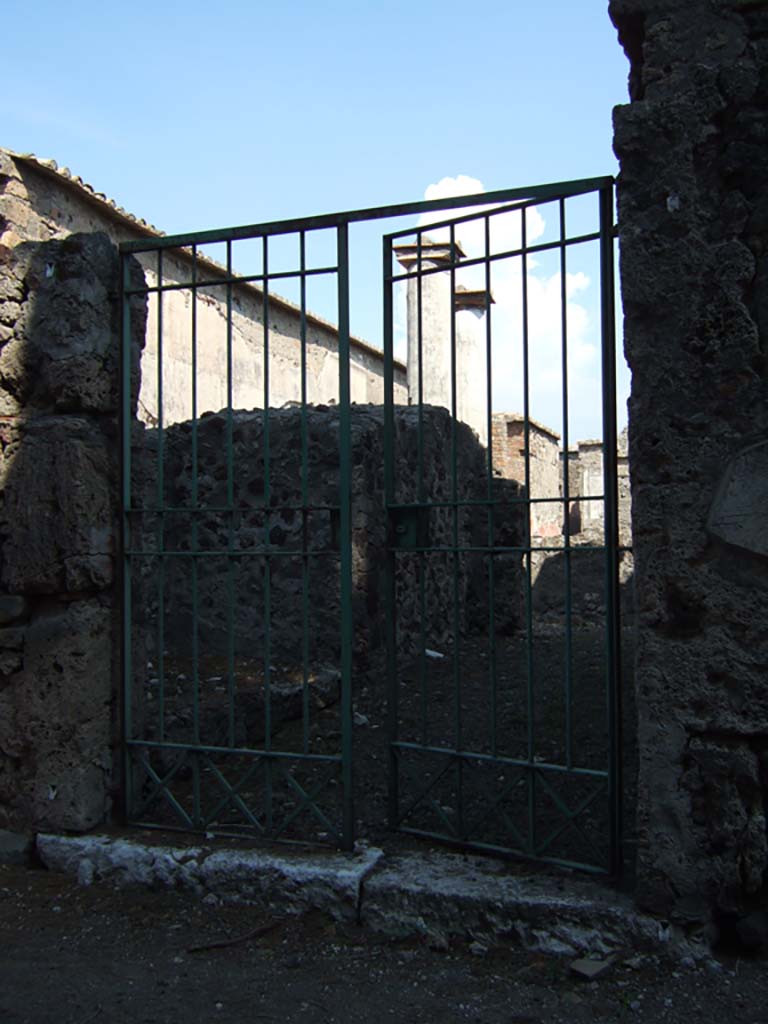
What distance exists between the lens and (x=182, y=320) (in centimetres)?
1316

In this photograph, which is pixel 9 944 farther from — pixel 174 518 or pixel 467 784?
pixel 174 518

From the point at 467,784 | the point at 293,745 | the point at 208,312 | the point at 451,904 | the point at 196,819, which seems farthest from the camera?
the point at 208,312

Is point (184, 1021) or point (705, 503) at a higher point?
point (705, 503)

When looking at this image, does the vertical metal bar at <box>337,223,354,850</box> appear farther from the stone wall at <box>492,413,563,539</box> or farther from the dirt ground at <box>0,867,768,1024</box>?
the stone wall at <box>492,413,563,539</box>

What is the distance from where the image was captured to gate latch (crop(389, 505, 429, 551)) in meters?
3.92

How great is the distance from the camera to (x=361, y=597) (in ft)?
22.6

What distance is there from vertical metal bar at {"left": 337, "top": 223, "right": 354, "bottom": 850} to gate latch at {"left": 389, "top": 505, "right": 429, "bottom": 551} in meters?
0.20

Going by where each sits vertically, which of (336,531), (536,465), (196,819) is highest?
(536,465)

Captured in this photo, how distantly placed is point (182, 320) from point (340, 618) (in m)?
8.78

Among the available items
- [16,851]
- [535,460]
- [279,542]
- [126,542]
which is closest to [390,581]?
[126,542]

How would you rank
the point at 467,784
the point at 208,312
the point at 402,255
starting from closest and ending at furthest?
the point at 467,784 < the point at 208,312 < the point at 402,255

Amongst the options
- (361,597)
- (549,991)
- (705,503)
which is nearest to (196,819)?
(549,991)

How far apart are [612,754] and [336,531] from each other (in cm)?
147

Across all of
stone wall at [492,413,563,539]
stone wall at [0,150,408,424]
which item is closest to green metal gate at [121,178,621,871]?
stone wall at [0,150,408,424]
